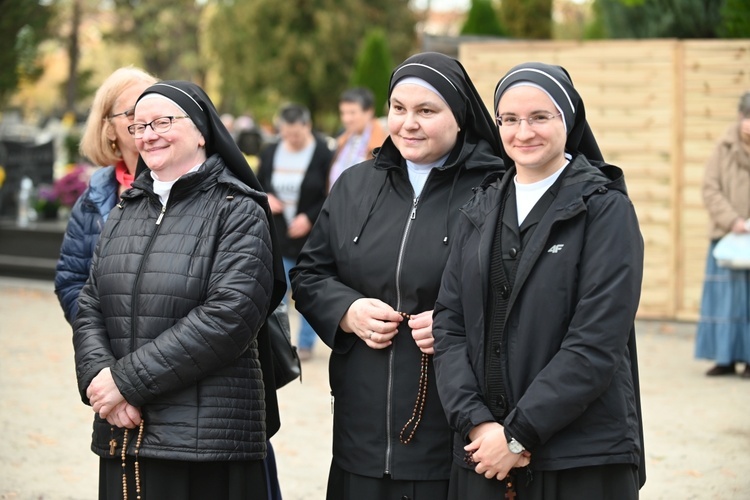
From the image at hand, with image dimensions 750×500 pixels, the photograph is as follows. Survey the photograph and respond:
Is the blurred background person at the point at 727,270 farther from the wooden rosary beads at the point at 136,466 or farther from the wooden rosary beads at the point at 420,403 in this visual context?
the wooden rosary beads at the point at 136,466

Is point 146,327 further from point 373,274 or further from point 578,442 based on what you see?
point 578,442

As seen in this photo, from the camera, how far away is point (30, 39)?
16.7m

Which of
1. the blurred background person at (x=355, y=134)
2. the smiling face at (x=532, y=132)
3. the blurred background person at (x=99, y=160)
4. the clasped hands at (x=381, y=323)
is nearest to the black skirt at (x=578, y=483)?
the clasped hands at (x=381, y=323)

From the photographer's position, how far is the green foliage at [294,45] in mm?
36469

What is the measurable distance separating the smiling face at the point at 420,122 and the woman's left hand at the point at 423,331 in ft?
2.04

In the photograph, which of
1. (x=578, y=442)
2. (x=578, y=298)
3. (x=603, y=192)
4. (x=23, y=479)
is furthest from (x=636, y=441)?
(x=23, y=479)

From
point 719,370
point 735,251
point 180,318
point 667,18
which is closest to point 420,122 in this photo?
point 180,318

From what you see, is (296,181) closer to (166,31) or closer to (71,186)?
(71,186)

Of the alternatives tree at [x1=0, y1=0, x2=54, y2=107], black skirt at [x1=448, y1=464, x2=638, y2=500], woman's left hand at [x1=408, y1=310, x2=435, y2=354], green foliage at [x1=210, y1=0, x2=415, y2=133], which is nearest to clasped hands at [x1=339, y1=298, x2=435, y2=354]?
woman's left hand at [x1=408, y1=310, x2=435, y2=354]

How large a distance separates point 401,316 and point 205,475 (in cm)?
97

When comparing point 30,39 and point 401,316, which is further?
point 30,39

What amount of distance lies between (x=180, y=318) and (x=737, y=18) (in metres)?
10.2

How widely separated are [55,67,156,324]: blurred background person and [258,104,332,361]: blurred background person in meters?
4.93

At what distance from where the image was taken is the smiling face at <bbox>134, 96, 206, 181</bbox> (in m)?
4.03
